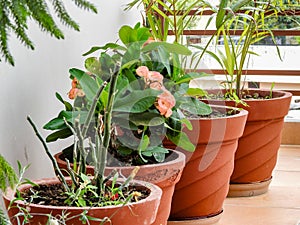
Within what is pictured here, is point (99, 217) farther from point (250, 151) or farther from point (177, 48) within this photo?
point (250, 151)

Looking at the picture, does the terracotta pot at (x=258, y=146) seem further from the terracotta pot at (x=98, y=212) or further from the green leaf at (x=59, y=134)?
the terracotta pot at (x=98, y=212)

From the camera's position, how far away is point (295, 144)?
3.55 meters

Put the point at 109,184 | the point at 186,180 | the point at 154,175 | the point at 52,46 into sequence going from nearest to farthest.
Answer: the point at 109,184, the point at 154,175, the point at 52,46, the point at 186,180

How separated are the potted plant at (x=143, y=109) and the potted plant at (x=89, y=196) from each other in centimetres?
17

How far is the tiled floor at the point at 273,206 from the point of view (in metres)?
2.29

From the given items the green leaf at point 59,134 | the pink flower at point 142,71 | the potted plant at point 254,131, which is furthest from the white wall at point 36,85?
the potted plant at point 254,131

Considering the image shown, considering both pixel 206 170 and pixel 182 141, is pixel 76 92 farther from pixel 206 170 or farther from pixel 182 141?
pixel 206 170

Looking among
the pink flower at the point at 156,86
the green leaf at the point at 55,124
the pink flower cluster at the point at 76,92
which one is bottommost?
the green leaf at the point at 55,124

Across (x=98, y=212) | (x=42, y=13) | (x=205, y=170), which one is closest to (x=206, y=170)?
(x=205, y=170)

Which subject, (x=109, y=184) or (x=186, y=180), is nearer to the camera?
(x=109, y=184)

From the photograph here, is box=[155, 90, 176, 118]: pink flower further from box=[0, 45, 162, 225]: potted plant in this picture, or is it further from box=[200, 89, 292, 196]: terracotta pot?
box=[200, 89, 292, 196]: terracotta pot

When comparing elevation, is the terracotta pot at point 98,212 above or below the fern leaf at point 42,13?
below

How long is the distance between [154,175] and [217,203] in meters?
0.62

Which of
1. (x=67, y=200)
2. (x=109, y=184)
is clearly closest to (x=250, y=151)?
(x=109, y=184)
